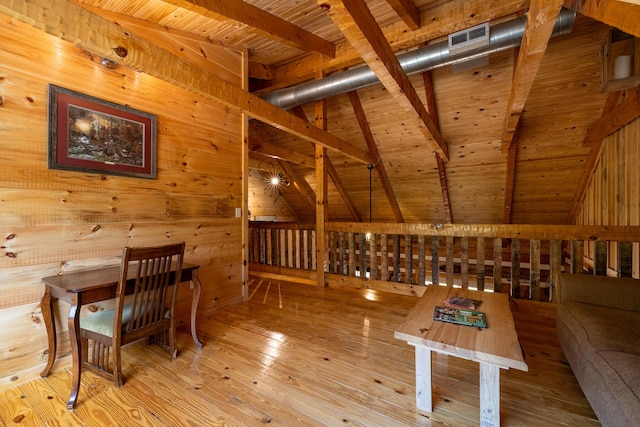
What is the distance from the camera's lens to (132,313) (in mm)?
1794

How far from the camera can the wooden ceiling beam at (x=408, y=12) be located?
2.67 meters

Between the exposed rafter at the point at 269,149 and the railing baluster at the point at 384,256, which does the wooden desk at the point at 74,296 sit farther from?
the exposed rafter at the point at 269,149

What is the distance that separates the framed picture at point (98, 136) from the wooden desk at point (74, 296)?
800mm

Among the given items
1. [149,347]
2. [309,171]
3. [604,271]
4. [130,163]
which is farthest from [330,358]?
[309,171]

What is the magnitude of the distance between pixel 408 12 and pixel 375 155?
257 cm

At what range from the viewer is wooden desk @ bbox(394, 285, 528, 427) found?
4.13 feet

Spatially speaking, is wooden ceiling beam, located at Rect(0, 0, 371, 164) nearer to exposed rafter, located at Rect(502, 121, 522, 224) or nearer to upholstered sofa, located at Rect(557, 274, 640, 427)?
upholstered sofa, located at Rect(557, 274, 640, 427)

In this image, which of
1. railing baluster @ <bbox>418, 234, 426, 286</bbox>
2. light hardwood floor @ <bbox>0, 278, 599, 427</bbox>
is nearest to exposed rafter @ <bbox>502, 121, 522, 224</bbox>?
railing baluster @ <bbox>418, 234, 426, 286</bbox>

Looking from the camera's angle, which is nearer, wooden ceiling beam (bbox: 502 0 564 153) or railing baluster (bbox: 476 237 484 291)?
wooden ceiling beam (bbox: 502 0 564 153)

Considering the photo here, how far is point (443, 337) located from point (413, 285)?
2.19 metres

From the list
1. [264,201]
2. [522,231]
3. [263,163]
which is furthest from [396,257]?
[264,201]

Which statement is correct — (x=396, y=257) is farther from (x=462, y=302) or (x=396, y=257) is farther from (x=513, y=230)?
(x=462, y=302)

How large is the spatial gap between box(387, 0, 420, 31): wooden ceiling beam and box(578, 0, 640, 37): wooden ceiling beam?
1.64 metres

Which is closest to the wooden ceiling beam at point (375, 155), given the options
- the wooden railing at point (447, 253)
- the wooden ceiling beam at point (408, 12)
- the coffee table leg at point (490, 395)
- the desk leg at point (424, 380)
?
the wooden railing at point (447, 253)
